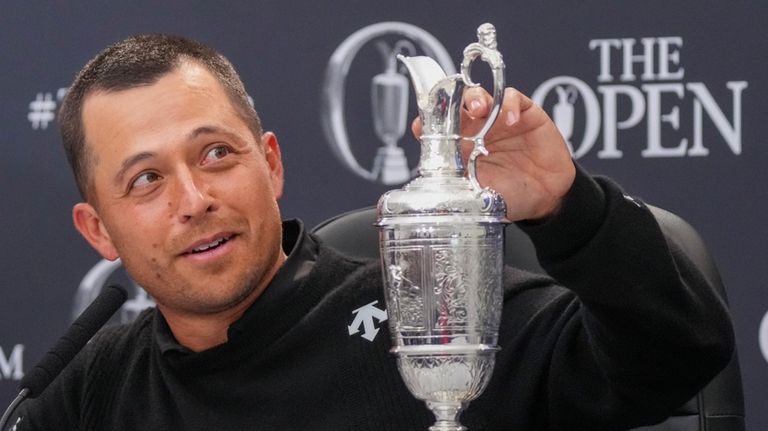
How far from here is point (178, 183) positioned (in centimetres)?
174

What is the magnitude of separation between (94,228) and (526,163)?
0.75m

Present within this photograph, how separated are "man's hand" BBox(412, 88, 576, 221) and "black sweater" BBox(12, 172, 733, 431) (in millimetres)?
20

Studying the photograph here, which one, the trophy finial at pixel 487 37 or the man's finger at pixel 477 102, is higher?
the trophy finial at pixel 487 37

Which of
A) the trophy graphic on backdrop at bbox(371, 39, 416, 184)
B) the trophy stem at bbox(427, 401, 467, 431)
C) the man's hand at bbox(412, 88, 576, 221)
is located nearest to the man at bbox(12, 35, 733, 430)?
the man's hand at bbox(412, 88, 576, 221)

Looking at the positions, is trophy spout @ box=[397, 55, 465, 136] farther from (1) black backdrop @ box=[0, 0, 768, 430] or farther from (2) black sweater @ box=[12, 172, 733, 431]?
(1) black backdrop @ box=[0, 0, 768, 430]

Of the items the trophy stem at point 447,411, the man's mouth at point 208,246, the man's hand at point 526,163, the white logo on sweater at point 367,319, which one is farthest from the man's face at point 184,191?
the trophy stem at point 447,411

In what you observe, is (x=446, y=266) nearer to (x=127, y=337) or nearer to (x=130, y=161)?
(x=130, y=161)

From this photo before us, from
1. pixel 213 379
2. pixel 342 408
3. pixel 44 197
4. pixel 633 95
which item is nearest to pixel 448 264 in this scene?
pixel 342 408

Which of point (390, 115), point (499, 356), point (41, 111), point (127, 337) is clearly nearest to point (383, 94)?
point (390, 115)

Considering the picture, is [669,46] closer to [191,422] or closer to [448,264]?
[191,422]

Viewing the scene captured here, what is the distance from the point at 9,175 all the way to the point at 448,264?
5.41 ft

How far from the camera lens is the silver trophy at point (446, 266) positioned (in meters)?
1.25

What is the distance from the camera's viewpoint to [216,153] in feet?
5.88

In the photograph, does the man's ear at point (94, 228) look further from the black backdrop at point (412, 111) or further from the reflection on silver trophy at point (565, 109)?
the reflection on silver trophy at point (565, 109)
